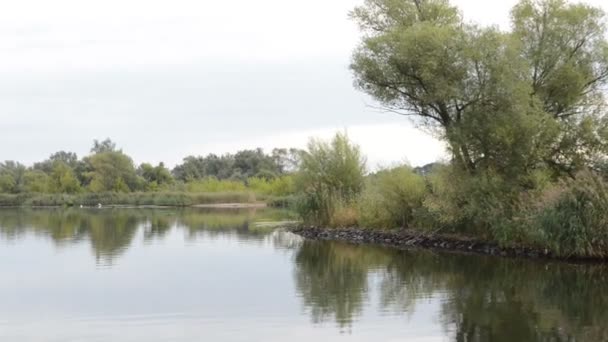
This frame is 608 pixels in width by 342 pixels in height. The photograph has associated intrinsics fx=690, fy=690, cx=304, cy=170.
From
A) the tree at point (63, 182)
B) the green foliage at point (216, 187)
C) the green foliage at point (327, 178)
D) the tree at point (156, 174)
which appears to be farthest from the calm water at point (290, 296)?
the tree at point (156, 174)

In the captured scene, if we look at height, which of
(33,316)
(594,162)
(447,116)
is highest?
(447,116)

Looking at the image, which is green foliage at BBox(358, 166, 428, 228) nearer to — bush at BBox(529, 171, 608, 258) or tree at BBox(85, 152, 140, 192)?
bush at BBox(529, 171, 608, 258)

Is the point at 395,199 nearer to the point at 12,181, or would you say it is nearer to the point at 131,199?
the point at 131,199

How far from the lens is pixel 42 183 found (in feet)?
255

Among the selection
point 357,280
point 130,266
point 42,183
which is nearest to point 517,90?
point 357,280

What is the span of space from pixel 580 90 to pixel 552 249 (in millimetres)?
7871

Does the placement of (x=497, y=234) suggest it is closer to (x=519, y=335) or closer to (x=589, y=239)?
(x=589, y=239)

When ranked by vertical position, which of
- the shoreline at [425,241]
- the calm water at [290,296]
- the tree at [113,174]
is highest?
the tree at [113,174]

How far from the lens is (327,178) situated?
30.3 m

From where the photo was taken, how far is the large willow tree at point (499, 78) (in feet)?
69.1

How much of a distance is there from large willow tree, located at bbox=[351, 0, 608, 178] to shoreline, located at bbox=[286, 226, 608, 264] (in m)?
2.40

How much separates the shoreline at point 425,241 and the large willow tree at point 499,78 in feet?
7.86

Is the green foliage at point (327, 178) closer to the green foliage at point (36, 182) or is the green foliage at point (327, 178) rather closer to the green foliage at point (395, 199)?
the green foliage at point (395, 199)

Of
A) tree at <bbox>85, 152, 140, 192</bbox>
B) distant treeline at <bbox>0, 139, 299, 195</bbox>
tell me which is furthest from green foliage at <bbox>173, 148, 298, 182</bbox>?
tree at <bbox>85, 152, 140, 192</bbox>
